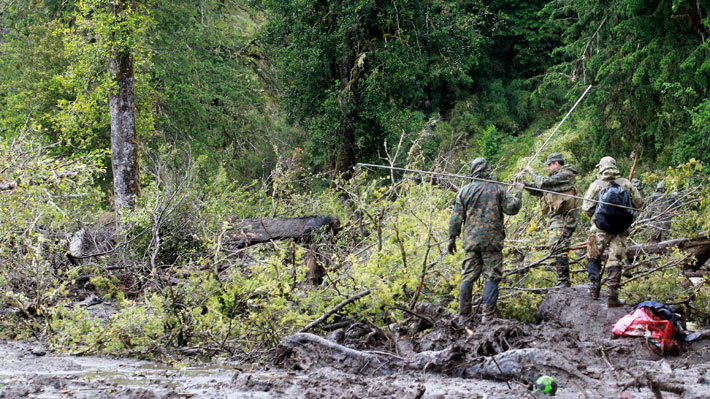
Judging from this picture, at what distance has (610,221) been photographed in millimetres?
7746

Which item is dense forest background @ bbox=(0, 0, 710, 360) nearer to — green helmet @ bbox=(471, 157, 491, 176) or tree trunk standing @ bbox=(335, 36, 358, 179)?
tree trunk standing @ bbox=(335, 36, 358, 179)

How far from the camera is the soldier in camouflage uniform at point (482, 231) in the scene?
754 centimetres

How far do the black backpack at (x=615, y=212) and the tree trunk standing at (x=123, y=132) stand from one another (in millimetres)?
8937

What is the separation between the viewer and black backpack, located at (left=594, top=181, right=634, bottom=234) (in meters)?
7.71

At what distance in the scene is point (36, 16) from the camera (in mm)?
19359

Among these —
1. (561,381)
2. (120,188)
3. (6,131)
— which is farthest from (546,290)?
(6,131)

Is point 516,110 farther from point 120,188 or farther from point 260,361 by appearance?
point 260,361

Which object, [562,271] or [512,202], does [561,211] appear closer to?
[562,271]

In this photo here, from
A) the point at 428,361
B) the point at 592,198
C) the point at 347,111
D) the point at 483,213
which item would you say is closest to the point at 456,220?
the point at 483,213

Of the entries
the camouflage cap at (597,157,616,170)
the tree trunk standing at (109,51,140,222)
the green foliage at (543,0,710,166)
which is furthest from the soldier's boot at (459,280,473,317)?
the green foliage at (543,0,710,166)

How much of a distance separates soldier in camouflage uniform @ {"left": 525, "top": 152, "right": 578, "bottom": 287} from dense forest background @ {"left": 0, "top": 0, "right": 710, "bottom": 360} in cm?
31

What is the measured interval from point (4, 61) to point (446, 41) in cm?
1260

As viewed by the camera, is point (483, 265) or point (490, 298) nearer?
point (490, 298)

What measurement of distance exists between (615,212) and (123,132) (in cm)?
938
